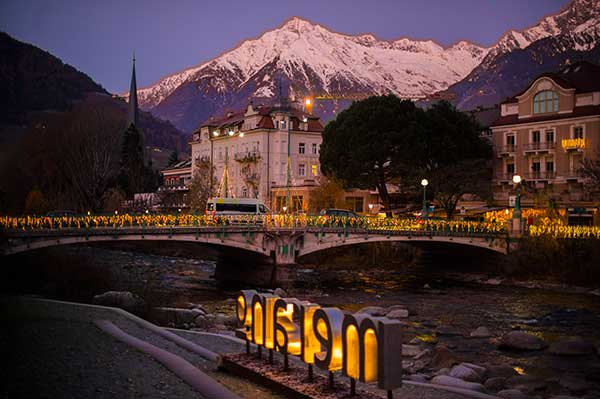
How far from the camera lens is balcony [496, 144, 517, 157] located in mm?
75250

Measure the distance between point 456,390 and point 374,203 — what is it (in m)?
75.0

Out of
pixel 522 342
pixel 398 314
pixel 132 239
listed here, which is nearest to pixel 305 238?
pixel 132 239

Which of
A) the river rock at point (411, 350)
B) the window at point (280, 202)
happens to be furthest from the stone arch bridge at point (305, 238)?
the window at point (280, 202)

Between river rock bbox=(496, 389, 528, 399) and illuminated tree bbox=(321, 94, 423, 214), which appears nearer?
river rock bbox=(496, 389, 528, 399)

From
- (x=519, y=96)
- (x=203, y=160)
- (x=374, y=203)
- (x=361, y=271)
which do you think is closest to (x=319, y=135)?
(x=374, y=203)

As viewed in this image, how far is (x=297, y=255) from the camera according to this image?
5750 cm

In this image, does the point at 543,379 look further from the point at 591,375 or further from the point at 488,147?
the point at 488,147

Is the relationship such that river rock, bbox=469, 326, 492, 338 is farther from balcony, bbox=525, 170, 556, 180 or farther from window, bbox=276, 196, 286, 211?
window, bbox=276, 196, 286, 211

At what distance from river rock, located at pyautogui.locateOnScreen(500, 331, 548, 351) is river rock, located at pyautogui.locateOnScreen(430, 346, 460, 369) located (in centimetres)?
405

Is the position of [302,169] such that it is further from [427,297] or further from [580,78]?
[427,297]

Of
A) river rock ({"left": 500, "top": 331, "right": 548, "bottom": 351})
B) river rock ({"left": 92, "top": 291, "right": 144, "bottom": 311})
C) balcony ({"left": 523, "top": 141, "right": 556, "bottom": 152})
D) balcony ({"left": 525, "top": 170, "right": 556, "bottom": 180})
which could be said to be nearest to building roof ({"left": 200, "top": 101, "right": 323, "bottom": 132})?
balcony ({"left": 523, "top": 141, "right": 556, "bottom": 152})

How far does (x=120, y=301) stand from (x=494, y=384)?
15270 mm

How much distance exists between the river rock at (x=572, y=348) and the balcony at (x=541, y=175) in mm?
47569

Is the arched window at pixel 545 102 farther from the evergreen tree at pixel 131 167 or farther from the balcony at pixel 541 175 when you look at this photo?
the evergreen tree at pixel 131 167
